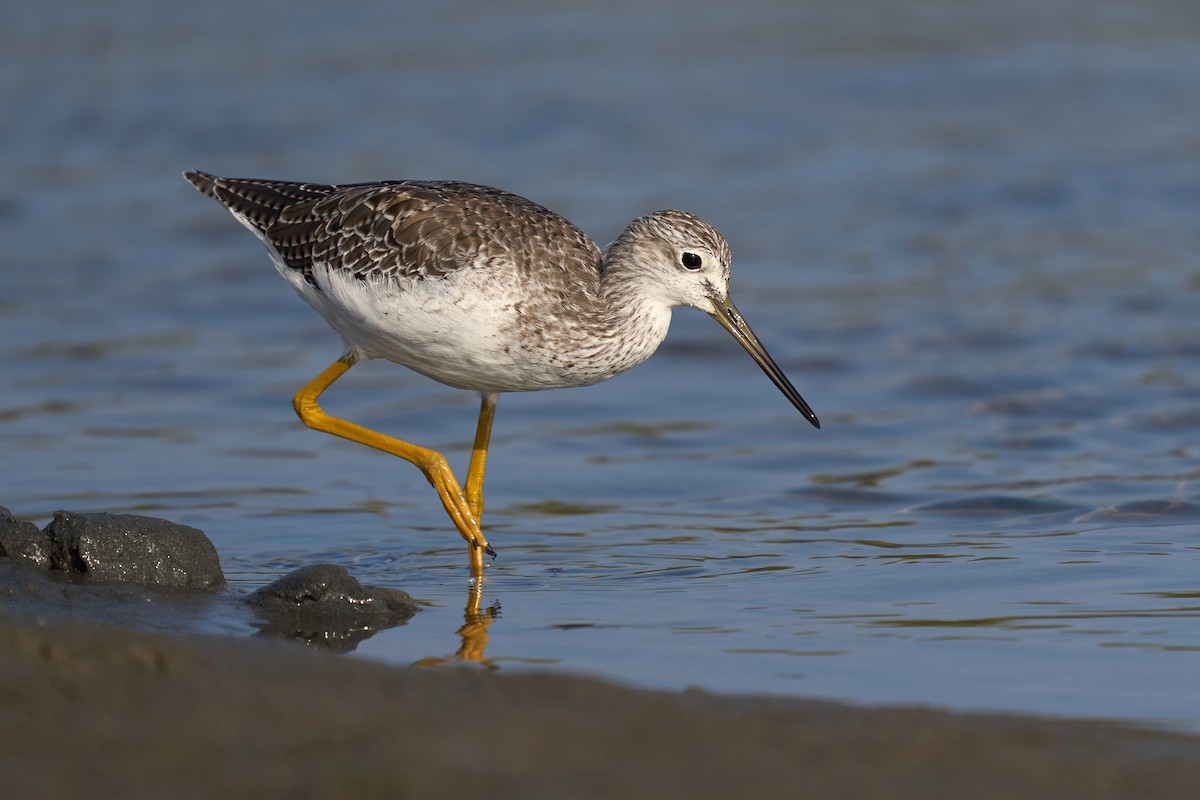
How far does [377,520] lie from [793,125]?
10.9m

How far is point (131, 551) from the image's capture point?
6734mm

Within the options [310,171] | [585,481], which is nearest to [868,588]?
[585,481]

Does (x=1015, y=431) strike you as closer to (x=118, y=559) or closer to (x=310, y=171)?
(x=118, y=559)

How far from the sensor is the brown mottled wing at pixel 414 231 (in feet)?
26.1

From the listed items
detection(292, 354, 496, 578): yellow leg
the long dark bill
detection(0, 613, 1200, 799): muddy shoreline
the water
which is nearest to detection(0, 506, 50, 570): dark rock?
the water

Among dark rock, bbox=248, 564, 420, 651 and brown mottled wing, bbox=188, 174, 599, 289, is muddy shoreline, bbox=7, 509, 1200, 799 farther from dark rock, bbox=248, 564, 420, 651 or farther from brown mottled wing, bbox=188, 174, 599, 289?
brown mottled wing, bbox=188, 174, 599, 289

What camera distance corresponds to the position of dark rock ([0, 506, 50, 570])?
669cm

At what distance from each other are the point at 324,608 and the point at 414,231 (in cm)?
228

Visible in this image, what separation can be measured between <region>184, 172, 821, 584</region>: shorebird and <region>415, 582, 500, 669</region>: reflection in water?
0.47 m

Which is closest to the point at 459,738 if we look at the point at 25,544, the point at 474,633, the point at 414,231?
the point at 474,633

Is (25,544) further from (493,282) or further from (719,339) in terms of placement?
(719,339)

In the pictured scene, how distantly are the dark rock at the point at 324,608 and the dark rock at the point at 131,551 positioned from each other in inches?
11.9

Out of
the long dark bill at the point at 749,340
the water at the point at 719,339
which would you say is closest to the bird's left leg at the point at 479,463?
the water at the point at 719,339

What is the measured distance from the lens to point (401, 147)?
57.8 ft
